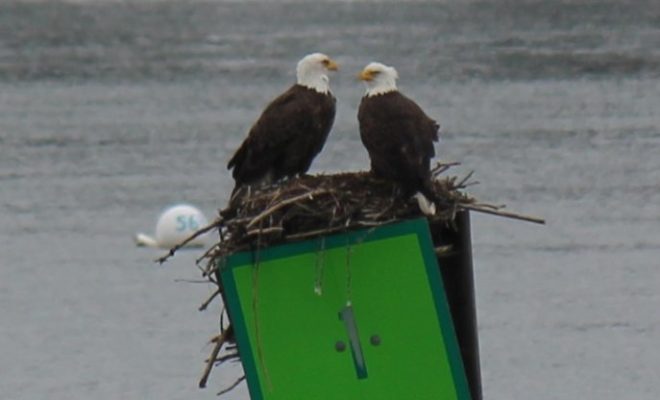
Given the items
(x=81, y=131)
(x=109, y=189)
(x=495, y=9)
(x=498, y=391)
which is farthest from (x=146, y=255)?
(x=495, y=9)

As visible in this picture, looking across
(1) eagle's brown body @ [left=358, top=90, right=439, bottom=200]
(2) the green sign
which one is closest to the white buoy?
(1) eagle's brown body @ [left=358, top=90, right=439, bottom=200]

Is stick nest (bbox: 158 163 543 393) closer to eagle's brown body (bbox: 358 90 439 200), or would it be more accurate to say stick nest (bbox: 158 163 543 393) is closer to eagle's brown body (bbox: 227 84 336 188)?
eagle's brown body (bbox: 358 90 439 200)

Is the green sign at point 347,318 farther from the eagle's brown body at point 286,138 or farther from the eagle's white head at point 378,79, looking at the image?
the eagle's brown body at point 286,138

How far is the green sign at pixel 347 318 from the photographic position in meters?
4.93

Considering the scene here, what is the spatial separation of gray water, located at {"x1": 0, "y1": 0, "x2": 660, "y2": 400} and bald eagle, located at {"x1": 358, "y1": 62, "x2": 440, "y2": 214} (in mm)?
4257

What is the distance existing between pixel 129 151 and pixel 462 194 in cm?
1439

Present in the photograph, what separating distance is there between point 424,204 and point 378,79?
62.8 inches

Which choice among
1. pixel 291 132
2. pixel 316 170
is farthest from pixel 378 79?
pixel 316 170

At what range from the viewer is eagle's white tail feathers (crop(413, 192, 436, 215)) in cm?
520

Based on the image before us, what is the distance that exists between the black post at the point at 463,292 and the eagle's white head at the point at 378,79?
1650 millimetres

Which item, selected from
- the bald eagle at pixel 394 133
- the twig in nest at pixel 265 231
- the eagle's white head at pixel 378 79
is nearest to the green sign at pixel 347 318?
the twig in nest at pixel 265 231

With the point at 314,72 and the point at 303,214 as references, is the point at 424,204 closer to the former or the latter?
the point at 303,214

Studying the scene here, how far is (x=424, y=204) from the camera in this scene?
5.30 meters

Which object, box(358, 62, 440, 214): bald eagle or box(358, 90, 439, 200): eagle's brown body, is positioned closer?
box(358, 62, 440, 214): bald eagle
